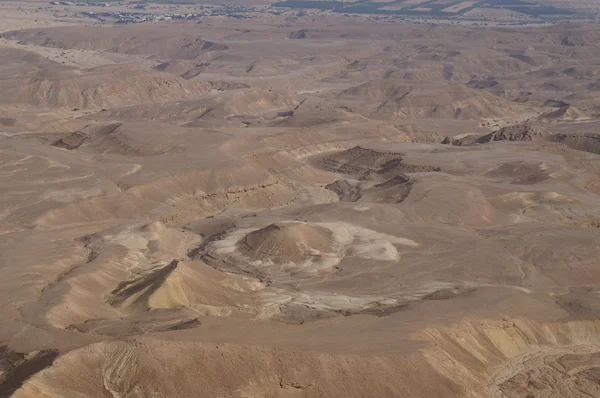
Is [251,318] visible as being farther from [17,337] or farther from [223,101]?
[223,101]

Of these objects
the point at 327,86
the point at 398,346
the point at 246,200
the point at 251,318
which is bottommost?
the point at 327,86

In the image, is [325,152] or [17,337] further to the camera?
[325,152]

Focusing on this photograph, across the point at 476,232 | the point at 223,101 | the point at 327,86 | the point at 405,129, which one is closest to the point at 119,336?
the point at 476,232

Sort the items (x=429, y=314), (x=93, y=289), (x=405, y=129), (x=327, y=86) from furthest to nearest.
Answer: (x=327, y=86)
(x=405, y=129)
(x=93, y=289)
(x=429, y=314)

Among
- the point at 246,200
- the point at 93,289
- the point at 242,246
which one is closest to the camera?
the point at 93,289

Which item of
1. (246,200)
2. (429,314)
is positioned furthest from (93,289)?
(246,200)

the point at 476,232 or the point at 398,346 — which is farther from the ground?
the point at 398,346
